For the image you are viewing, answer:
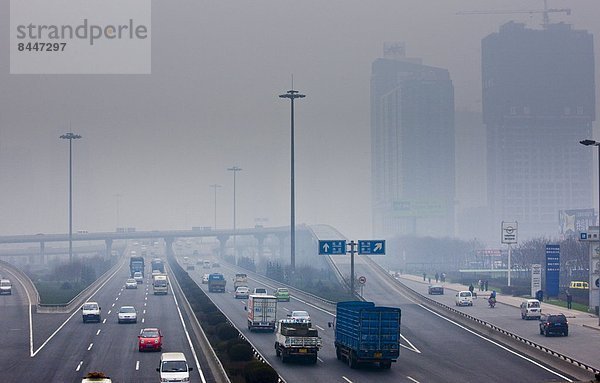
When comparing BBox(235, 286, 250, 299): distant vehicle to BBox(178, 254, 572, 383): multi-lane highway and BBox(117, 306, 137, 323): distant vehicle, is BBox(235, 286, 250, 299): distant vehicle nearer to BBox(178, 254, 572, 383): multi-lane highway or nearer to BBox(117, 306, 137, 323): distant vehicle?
BBox(178, 254, 572, 383): multi-lane highway

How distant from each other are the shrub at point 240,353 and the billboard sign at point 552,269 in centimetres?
6176

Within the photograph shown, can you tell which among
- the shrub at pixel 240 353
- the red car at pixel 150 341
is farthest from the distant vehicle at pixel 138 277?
the shrub at pixel 240 353

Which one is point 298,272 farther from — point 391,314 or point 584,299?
point 391,314

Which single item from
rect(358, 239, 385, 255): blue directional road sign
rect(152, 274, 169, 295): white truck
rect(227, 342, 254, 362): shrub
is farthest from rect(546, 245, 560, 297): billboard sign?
rect(227, 342, 254, 362): shrub

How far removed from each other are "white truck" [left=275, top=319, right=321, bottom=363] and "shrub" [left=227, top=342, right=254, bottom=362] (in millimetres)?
2415

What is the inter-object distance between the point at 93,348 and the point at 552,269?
6208cm

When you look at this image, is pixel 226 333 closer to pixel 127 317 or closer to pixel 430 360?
pixel 430 360

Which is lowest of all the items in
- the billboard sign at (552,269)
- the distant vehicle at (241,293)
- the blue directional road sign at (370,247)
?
the distant vehicle at (241,293)

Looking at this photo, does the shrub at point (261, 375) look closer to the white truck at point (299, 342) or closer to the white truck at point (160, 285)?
the white truck at point (299, 342)

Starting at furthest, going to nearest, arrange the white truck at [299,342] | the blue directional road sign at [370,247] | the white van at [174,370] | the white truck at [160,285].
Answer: the white truck at [160,285]
the blue directional road sign at [370,247]
the white truck at [299,342]
the white van at [174,370]

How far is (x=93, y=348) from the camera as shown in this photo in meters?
70.2

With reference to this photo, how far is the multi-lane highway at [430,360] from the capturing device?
177 ft

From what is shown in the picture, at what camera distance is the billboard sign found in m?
113

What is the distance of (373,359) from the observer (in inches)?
2258
